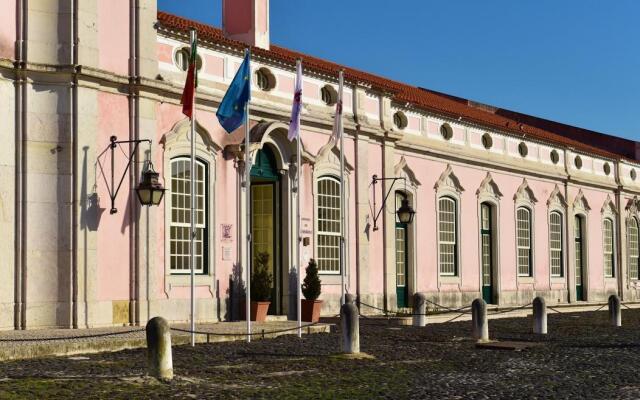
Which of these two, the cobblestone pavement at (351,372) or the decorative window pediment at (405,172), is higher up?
the decorative window pediment at (405,172)

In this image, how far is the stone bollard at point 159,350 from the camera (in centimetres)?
1043

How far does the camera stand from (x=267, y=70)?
2033cm

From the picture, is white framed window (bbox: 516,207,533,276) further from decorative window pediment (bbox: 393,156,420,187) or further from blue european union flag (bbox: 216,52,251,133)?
blue european union flag (bbox: 216,52,251,133)

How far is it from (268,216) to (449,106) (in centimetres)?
1074

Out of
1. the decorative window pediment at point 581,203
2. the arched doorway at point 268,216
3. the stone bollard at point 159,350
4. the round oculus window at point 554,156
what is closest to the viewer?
the stone bollard at point 159,350

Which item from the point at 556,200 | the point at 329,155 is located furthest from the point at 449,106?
the point at 329,155

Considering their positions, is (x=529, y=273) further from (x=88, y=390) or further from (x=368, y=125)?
(x=88, y=390)

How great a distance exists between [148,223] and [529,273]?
15937 mm

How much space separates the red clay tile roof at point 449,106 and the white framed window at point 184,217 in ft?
7.77

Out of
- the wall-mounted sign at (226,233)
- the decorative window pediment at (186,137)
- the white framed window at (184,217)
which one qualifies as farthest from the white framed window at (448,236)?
the white framed window at (184,217)

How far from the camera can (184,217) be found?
18375 millimetres

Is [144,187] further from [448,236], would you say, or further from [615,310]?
[448,236]

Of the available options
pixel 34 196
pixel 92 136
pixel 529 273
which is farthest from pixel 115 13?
pixel 529 273

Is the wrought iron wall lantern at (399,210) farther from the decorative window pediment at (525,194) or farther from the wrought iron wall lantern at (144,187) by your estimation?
the wrought iron wall lantern at (144,187)
